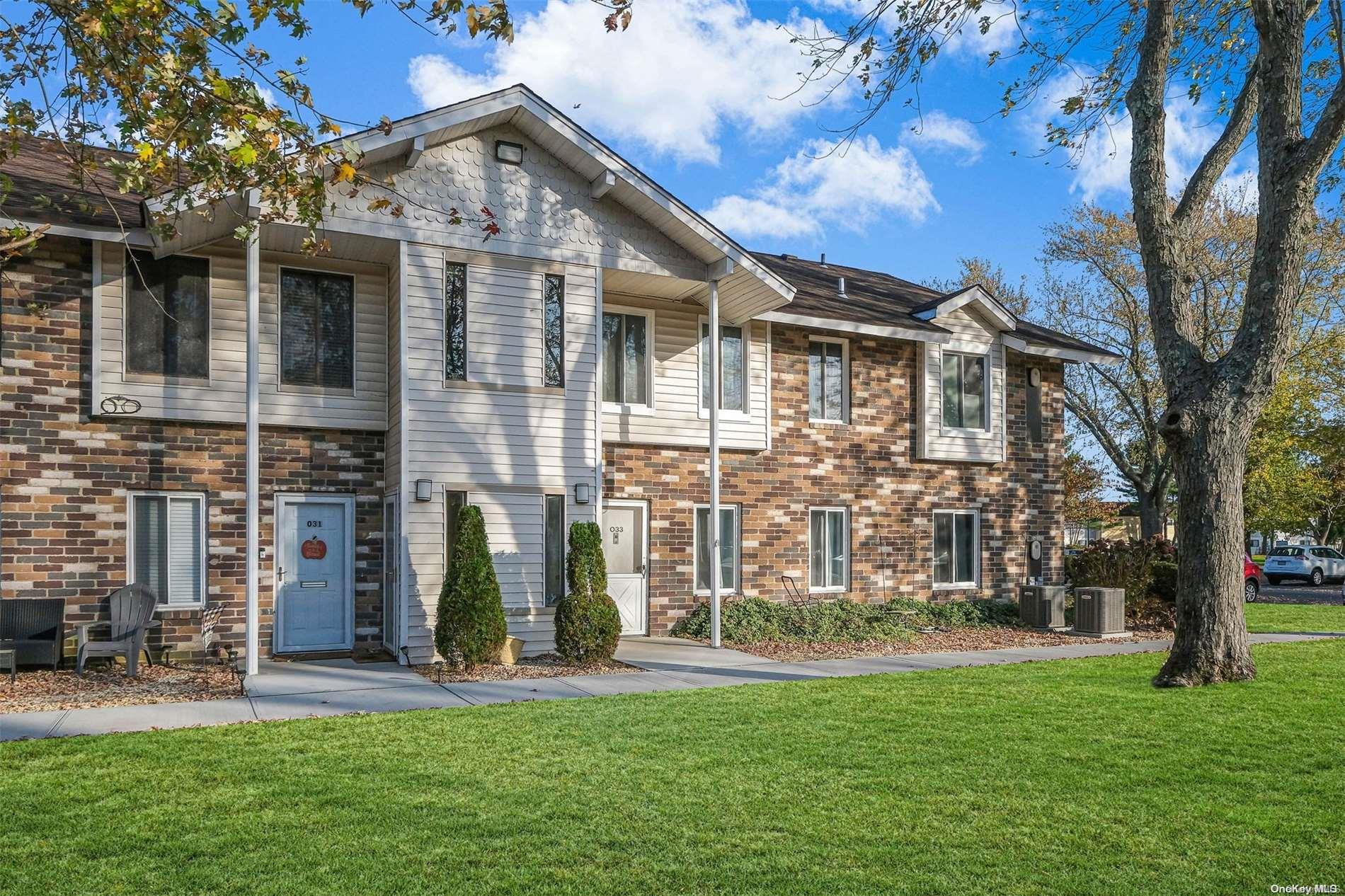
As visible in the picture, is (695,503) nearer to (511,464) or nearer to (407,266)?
(511,464)

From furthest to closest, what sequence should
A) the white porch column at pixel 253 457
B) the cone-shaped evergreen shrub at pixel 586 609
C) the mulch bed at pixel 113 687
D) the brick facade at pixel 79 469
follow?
the cone-shaped evergreen shrub at pixel 586 609
the brick facade at pixel 79 469
the white porch column at pixel 253 457
the mulch bed at pixel 113 687

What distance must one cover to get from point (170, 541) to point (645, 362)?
7.30 m

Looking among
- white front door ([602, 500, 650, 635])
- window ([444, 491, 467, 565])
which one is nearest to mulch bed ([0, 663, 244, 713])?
window ([444, 491, 467, 565])

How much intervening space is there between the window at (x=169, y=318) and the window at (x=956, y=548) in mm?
12967

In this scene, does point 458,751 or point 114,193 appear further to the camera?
point 114,193

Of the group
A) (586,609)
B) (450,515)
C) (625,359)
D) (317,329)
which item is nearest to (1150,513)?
(625,359)

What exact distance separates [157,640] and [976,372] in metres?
14.7

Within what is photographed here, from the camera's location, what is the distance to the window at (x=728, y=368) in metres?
16.5

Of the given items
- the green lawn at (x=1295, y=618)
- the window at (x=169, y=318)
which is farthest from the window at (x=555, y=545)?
the green lawn at (x=1295, y=618)

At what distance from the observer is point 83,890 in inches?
190

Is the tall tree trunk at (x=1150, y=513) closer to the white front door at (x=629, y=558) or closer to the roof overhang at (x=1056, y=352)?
the roof overhang at (x=1056, y=352)

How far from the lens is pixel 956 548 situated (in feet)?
62.9

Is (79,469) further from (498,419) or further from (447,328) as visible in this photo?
(498,419)

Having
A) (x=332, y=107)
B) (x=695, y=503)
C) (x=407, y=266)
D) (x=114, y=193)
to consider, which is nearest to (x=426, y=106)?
(x=407, y=266)
